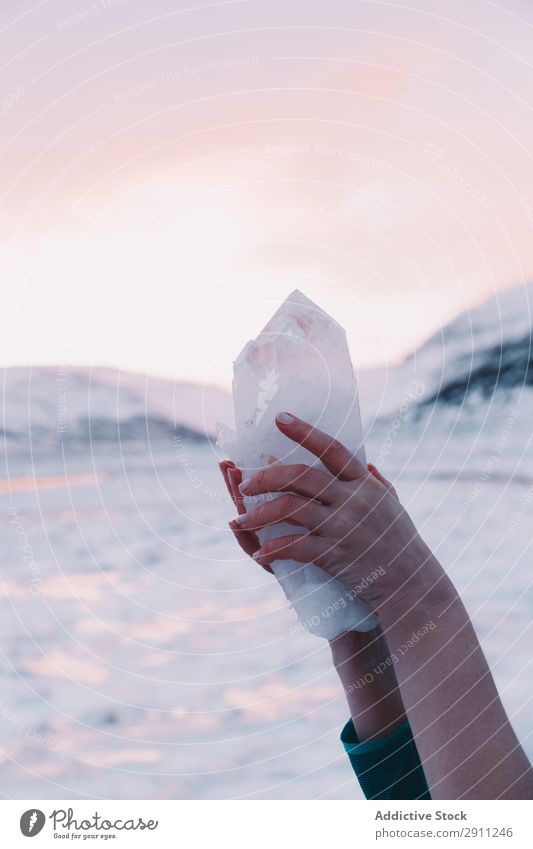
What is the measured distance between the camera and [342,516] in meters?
0.63

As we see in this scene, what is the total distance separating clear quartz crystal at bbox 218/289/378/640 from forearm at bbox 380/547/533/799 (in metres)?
0.06

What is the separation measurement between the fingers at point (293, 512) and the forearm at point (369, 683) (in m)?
0.19

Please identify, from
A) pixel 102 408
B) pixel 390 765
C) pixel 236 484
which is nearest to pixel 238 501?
pixel 236 484

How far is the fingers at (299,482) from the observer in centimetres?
62

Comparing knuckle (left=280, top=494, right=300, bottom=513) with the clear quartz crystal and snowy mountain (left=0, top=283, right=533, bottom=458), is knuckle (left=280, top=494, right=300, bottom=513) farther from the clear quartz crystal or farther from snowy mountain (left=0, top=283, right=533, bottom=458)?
snowy mountain (left=0, top=283, right=533, bottom=458)

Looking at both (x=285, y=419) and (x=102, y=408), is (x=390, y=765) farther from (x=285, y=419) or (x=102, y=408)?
(x=102, y=408)

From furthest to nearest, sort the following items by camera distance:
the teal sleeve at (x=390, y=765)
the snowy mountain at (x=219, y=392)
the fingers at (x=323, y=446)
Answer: the snowy mountain at (x=219, y=392) → the teal sleeve at (x=390, y=765) → the fingers at (x=323, y=446)

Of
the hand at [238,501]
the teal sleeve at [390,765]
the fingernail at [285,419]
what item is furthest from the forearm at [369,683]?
the fingernail at [285,419]

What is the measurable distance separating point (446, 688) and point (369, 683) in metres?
0.15

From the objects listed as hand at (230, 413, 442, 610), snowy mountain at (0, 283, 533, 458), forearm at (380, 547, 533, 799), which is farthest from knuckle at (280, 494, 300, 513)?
snowy mountain at (0, 283, 533, 458)

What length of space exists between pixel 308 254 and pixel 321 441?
46cm

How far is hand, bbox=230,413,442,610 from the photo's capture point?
63 cm

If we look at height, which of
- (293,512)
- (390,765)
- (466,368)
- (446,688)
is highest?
(466,368)

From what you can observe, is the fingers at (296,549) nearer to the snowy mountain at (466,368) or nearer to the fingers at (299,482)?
the fingers at (299,482)
